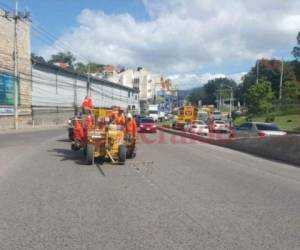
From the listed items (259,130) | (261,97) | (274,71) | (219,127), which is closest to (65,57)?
(274,71)

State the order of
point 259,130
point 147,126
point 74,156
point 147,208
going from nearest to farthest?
point 147,208 → point 74,156 → point 259,130 → point 147,126

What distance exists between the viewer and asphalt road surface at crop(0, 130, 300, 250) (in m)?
6.50

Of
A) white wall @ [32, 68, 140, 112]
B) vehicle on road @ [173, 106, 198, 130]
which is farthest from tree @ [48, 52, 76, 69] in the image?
vehicle on road @ [173, 106, 198, 130]

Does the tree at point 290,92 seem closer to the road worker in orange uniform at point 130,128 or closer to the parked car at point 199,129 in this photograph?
Result: the parked car at point 199,129

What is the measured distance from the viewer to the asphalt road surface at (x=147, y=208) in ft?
21.3

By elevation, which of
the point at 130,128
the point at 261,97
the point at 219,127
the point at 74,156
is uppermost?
the point at 261,97

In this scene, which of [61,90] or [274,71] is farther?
[274,71]

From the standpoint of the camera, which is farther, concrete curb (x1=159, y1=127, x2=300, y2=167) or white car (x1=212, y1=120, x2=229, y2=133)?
white car (x1=212, y1=120, x2=229, y2=133)

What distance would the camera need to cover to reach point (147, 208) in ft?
28.4

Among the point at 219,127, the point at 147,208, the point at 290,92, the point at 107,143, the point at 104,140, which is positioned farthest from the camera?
the point at 290,92

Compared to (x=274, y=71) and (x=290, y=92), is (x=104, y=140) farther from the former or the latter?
(x=274, y=71)

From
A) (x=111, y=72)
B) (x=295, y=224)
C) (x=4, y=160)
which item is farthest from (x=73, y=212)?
(x=111, y=72)

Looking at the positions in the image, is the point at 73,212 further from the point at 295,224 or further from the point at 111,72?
the point at 111,72

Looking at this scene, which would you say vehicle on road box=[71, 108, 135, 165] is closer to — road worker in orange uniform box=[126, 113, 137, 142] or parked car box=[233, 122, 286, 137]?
road worker in orange uniform box=[126, 113, 137, 142]
